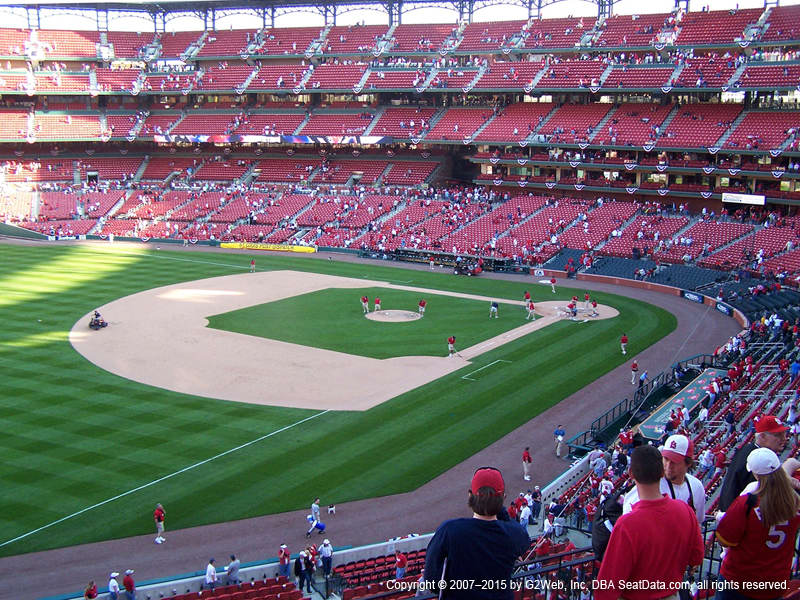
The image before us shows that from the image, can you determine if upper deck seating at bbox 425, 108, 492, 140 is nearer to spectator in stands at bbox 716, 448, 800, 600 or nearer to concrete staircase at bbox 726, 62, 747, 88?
concrete staircase at bbox 726, 62, 747, 88

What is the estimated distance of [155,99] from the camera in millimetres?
97812

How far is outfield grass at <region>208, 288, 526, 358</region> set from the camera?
3971 cm

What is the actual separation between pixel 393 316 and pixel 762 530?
131 ft

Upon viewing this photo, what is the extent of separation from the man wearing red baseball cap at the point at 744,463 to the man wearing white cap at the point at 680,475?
0.26 metres

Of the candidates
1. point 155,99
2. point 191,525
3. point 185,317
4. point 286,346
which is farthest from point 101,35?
point 191,525

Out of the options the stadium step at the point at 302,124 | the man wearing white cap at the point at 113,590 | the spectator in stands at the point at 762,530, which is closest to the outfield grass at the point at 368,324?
the man wearing white cap at the point at 113,590

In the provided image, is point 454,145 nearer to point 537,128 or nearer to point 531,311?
point 537,128

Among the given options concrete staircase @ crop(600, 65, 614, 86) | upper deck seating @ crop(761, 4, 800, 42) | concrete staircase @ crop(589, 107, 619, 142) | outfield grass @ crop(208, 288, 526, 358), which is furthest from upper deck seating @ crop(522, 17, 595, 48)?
outfield grass @ crop(208, 288, 526, 358)

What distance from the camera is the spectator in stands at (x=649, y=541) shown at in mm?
5547

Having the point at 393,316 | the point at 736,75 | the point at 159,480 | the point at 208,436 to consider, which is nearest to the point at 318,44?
the point at 736,75

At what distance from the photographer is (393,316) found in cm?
4600

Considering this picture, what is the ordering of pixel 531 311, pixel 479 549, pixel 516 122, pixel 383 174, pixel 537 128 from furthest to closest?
1. pixel 383 174
2. pixel 516 122
3. pixel 537 128
4. pixel 531 311
5. pixel 479 549

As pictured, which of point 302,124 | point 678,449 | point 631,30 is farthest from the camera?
point 302,124

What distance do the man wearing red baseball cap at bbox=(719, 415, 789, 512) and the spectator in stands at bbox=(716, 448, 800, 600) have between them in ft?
1.28
